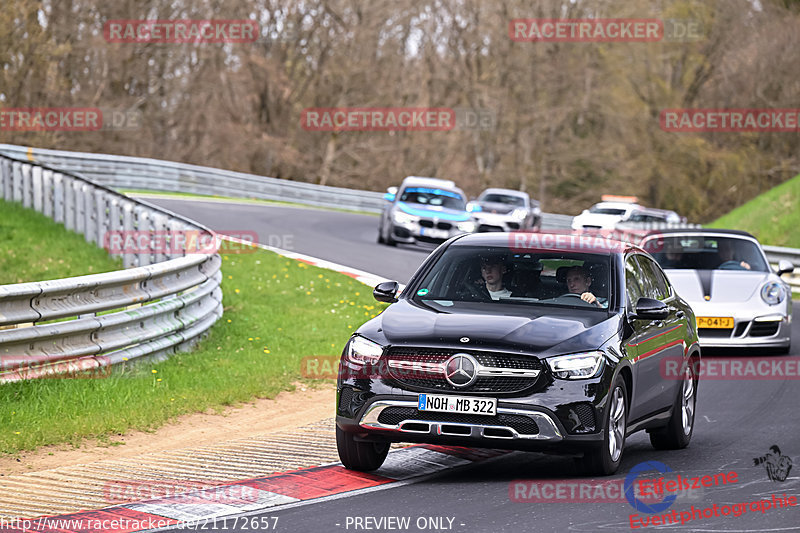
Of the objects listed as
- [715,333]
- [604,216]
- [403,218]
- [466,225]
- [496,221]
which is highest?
[715,333]

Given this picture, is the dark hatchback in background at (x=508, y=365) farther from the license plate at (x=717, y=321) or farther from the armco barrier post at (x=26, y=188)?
the armco barrier post at (x=26, y=188)

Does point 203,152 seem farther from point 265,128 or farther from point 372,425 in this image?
point 372,425

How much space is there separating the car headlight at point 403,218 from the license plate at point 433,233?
1.08ft

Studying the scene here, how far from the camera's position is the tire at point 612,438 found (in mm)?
7652

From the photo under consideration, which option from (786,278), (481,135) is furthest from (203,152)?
(786,278)

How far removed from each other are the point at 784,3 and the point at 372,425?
50.1 metres

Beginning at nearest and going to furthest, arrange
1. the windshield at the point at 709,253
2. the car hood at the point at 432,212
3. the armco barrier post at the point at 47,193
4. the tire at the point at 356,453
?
the tire at the point at 356,453 → the windshield at the point at 709,253 → the armco barrier post at the point at 47,193 → the car hood at the point at 432,212

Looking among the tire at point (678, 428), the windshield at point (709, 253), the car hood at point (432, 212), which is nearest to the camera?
the tire at point (678, 428)

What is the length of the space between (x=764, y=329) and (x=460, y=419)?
8357 mm

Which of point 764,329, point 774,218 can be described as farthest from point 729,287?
point 774,218

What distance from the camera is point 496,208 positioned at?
36219 millimetres

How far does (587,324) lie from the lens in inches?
310

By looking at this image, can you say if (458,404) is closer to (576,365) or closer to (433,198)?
(576,365)

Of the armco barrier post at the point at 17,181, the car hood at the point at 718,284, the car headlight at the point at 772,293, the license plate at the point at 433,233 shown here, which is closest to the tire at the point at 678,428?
the car hood at the point at 718,284
